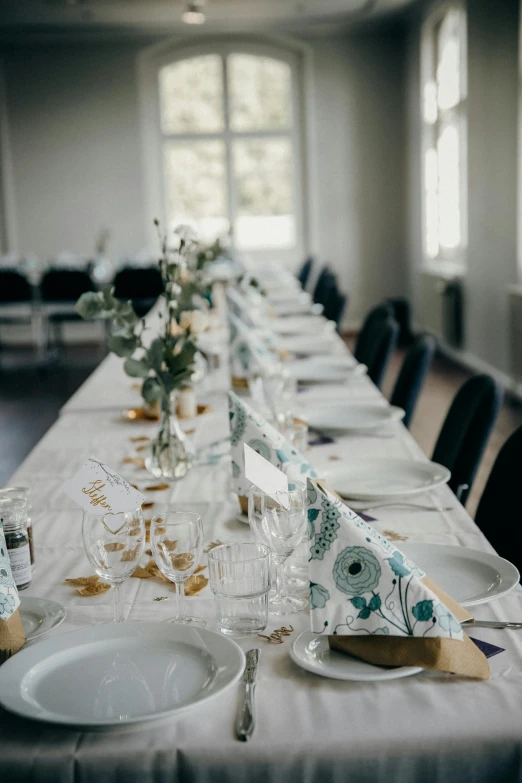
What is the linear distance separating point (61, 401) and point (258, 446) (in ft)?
18.9

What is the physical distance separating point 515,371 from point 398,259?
4599 mm

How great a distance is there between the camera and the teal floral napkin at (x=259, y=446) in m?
1.63

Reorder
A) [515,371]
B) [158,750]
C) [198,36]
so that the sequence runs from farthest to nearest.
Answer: [198,36], [515,371], [158,750]

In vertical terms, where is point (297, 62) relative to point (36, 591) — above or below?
above

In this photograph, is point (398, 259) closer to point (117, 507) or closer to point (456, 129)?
point (456, 129)

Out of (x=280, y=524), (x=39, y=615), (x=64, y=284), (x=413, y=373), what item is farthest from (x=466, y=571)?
(x=64, y=284)

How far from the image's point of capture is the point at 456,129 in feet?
27.8

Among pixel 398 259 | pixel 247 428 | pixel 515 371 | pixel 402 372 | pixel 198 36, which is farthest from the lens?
pixel 398 259

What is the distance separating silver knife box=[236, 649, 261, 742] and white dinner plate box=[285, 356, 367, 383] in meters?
1.99

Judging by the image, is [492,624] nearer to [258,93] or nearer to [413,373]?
[413,373]

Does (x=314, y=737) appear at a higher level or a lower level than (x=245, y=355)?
lower

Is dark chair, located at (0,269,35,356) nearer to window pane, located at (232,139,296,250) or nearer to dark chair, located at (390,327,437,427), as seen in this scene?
window pane, located at (232,139,296,250)

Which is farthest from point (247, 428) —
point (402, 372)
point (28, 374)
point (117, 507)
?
point (28, 374)

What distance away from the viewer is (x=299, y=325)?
4797 mm
